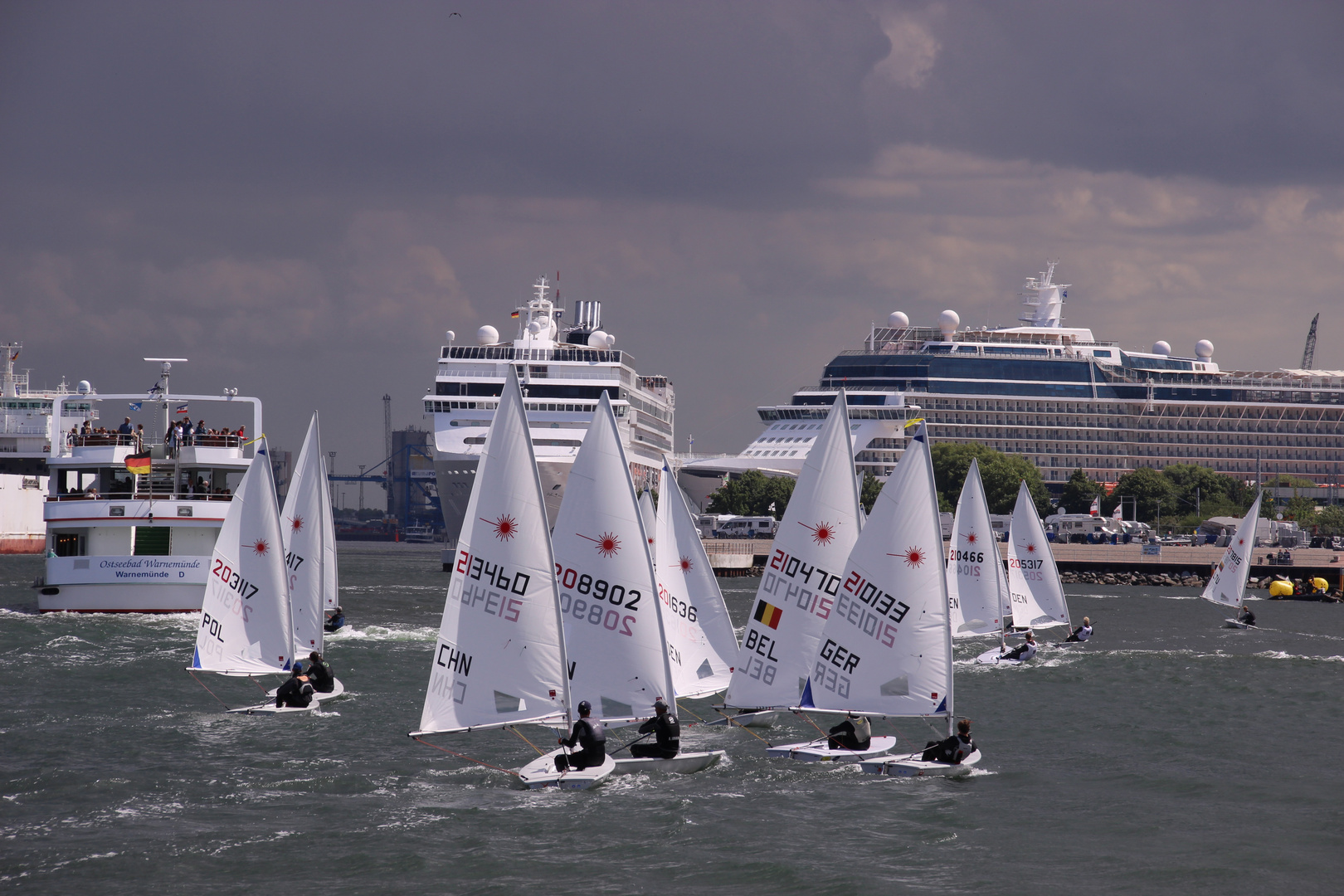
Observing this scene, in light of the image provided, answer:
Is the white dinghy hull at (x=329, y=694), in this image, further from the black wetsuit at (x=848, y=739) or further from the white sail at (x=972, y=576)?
the white sail at (x=972, y=576)

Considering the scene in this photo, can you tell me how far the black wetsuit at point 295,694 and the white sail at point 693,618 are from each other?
7.29 m

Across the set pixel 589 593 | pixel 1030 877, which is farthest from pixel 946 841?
pixel 589 593

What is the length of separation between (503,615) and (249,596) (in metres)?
10.8

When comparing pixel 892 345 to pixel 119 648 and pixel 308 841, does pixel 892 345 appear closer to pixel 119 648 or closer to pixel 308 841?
pixel 119 648

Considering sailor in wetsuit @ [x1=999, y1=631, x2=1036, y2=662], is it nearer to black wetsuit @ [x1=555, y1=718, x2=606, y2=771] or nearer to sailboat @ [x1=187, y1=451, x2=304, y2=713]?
sailboat @ [x1=187, y1=451, x2=304, y2=713]

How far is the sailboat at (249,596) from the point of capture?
2783cm

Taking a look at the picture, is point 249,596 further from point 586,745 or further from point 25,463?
point 25,463

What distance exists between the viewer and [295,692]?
26781 mm

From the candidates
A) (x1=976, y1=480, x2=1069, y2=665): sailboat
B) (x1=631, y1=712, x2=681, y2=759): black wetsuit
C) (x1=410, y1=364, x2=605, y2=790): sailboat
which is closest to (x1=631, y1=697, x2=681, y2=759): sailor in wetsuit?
(x1=631, y1=712, x2=681, y2=759): black wetsuit

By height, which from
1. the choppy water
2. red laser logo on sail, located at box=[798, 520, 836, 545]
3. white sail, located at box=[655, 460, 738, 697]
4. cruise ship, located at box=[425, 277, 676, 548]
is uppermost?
cruise ship, located at box=[425, 277, 676, 548]

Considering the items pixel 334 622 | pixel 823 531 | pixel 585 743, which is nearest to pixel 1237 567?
pixel 334 622

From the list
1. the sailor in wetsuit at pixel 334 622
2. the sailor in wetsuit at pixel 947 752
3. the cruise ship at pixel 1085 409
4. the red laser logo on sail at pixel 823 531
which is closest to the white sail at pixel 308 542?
the sailor in wetsuit at pixel 334 622

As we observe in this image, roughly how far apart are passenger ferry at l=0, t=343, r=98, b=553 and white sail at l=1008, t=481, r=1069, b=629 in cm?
7732

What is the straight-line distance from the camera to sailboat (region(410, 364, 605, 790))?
750 inches
